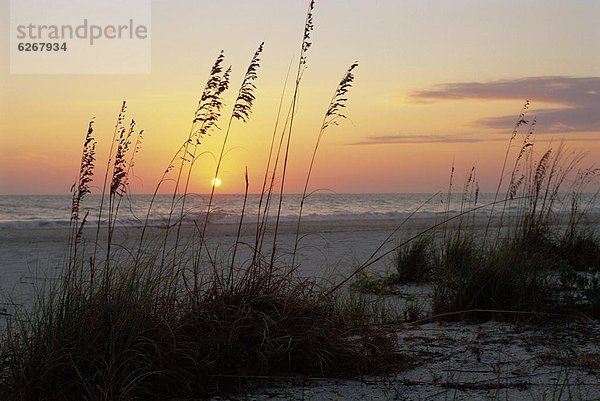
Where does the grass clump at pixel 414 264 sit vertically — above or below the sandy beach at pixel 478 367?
above

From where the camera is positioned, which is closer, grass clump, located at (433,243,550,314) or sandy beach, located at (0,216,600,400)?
sandy beach, located at (0,216,600,400)

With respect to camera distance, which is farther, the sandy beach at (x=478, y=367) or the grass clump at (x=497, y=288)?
the grass clump at (x=497, y=288)

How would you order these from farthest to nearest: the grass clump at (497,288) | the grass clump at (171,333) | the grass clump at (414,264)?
the grass clump at (414,264) < the grass clump at (497,288) < the grass clump at (171,333)

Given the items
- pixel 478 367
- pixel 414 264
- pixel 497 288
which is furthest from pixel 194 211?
pixel 478 367

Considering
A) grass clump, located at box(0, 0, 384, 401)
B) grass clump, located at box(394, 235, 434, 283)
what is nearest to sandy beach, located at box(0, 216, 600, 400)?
grass clump, located at box(0, 0, 384, 401)

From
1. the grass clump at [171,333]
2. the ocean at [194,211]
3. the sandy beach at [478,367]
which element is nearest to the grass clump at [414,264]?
the ocean at [194,211]

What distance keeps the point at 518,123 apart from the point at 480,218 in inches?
623

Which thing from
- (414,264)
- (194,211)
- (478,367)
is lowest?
(478,367)

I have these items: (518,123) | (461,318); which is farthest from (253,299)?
(518,123)

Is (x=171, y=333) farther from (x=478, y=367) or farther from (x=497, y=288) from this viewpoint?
(x=497, y=288)

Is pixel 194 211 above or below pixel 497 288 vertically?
above

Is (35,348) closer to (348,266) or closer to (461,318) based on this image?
(461,318)

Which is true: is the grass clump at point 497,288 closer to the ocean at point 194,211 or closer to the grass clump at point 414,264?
the ocean at point 194,211

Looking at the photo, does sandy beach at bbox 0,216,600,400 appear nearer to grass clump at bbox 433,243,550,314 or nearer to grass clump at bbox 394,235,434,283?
grass clump at bbox 433,243,550,314
